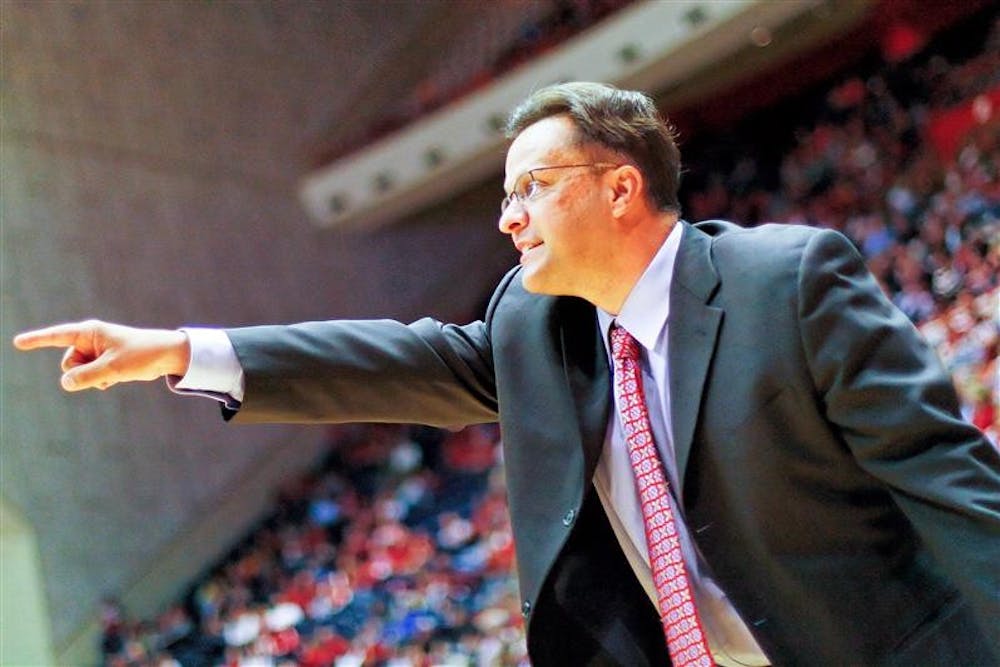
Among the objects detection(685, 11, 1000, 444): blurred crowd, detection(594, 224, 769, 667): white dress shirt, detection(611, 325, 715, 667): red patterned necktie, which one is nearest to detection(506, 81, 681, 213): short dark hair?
detection(594, 224, 769, 667): white dress shirt

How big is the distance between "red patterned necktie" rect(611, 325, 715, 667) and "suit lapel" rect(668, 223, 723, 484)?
5cm

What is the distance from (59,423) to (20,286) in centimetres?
80


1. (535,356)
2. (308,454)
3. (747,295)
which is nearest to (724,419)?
(747,295)

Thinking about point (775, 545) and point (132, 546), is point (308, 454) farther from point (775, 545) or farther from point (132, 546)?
point (775, 545)

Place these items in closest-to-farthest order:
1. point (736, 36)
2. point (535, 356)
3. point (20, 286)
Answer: point (535, 356), point (20, 286), point (736, 36)

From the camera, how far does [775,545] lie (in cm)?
148

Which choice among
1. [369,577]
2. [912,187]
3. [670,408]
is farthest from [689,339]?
[912,187]

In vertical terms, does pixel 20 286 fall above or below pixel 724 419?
above

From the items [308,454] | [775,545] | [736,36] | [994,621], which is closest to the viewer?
[994,621]

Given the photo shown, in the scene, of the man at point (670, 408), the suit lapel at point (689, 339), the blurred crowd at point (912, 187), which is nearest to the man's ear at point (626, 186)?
the man at point (670, 408)

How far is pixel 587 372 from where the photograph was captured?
1.67 m

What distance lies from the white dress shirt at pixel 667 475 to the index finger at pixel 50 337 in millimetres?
661

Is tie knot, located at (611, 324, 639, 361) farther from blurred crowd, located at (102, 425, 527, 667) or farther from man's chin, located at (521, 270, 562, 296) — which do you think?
blurred crowd, located at (102, 425, 527, 667)

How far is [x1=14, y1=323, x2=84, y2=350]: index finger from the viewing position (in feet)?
4.76
